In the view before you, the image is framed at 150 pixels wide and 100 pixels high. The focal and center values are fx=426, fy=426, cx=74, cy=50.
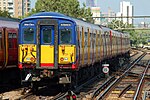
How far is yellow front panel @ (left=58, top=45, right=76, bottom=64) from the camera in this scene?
1650cm

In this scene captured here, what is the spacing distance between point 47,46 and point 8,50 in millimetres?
3095

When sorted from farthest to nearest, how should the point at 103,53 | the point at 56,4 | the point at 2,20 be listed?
the point at 56,4 → the point at 103,53 → the point at 2,20

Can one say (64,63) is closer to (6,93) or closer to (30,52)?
(30,52)

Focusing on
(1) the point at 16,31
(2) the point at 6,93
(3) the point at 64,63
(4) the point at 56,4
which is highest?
(4) the point at 56,4

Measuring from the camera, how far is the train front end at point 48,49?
1652cm

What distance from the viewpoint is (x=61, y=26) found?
1677 cm

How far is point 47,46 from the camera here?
16625 millimetres

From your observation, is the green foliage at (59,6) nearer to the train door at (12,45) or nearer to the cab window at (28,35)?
the train door at (12,45)

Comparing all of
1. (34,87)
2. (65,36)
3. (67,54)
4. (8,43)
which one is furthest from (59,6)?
(67,54)

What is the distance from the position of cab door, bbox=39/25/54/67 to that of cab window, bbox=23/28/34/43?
394 mm

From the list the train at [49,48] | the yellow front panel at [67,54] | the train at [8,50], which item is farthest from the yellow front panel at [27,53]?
the train at [8,50]

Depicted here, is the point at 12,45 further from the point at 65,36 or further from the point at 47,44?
the point at 65,36

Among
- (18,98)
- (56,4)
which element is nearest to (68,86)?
(18,98)

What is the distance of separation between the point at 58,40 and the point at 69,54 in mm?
710
